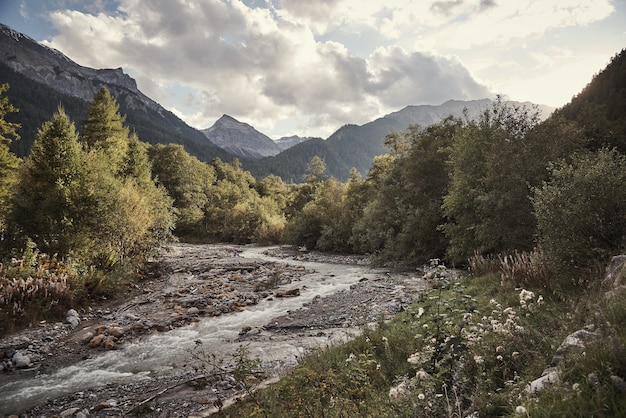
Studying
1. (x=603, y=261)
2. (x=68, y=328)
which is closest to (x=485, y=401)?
(x=603, y=261)

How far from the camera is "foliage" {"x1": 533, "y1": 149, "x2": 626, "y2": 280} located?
8.84 m

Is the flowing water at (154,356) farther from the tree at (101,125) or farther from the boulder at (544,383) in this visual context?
the tree at (101,125)

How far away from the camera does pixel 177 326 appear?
12.5 m

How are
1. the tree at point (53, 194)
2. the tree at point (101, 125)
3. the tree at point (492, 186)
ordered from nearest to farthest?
the tree at point (492, 186) < the tree at point (53, 194) < the tree at point (101, 125)

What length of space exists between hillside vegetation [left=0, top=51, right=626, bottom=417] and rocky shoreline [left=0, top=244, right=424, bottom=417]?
4.83ft

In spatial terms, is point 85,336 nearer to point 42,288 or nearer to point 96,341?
point 96,341

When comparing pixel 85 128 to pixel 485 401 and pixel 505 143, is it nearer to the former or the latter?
pixel 505 143

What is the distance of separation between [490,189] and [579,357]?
16.7 metres

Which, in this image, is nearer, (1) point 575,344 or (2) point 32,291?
(1) point 575,344

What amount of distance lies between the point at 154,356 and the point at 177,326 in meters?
2.77

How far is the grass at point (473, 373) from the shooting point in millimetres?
2826

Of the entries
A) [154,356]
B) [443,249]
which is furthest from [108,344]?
[443,249]

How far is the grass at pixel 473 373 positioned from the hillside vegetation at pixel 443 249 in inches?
1.0

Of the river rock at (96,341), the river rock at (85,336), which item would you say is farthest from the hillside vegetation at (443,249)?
the river rock at (96,341)
